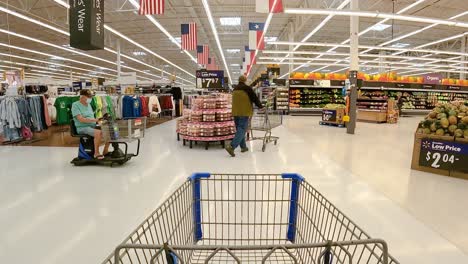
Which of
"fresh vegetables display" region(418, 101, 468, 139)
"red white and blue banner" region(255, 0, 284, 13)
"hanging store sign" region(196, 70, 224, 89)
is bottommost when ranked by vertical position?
"fresh vegetables display" region(418, 101, 468, 139)

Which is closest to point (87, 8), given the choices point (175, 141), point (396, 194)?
point (175, 141)

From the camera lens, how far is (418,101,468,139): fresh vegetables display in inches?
185

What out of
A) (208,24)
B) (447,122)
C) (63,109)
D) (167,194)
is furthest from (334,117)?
(208,24)

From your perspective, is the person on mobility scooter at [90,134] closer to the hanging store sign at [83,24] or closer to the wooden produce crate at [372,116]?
the hanging store sign at [83,24]

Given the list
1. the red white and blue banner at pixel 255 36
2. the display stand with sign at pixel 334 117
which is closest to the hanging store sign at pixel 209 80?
the red white and blue banner at pixel 255 36

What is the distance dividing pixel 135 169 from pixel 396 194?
3.90 m

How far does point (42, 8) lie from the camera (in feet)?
46.6

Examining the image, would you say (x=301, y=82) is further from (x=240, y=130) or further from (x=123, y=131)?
(x=123, y=131)

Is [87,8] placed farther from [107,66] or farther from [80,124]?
[107,66]

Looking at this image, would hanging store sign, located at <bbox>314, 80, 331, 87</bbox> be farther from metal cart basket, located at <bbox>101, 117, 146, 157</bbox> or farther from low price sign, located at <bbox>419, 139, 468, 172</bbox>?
low price sign, located at <bbox>419, 139, 468, 172</bbox>

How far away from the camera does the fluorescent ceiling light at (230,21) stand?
653 inches

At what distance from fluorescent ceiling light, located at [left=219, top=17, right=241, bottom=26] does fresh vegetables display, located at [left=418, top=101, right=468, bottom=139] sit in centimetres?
1321

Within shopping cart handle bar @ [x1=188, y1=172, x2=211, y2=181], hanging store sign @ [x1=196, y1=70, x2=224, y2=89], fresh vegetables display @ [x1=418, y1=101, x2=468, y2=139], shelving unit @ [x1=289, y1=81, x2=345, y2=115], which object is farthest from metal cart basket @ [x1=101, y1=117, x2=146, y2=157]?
shelving unit @ [x1=289, y1=81, x2=345, y2=115]

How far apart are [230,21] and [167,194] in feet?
50.0
